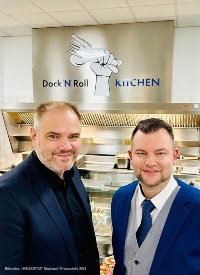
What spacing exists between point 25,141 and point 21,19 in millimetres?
2042

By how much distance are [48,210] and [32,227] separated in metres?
0.13

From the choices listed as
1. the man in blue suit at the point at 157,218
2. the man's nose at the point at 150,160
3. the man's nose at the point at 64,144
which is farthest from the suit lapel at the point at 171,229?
the man's nose at the point at 64,144

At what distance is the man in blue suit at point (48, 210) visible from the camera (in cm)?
148

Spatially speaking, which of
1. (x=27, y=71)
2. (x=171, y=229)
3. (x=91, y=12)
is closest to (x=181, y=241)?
(x=171, y=229)

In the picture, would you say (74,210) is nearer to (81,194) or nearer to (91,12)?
(81,194)

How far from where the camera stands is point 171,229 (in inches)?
60.6

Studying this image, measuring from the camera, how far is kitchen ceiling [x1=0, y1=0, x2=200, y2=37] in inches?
137

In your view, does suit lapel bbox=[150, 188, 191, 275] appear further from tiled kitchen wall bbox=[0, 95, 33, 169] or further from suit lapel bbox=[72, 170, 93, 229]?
tiled kitchen wall bbox=[0, 95, 33, 169]

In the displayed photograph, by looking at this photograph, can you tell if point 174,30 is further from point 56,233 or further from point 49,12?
point 56,233

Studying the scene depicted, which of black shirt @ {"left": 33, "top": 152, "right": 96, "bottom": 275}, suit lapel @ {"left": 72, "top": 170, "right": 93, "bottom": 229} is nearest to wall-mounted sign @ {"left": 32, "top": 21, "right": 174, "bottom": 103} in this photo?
suit lapel @ {"left": 72, "top": 170, "right": 93, "bottom": 229}

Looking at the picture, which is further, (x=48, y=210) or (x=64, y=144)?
(x=64, y=144)

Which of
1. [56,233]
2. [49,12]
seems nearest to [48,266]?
[56,233]

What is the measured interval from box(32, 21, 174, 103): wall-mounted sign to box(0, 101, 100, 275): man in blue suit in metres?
2.78

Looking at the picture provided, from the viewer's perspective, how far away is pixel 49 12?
12.7ft
